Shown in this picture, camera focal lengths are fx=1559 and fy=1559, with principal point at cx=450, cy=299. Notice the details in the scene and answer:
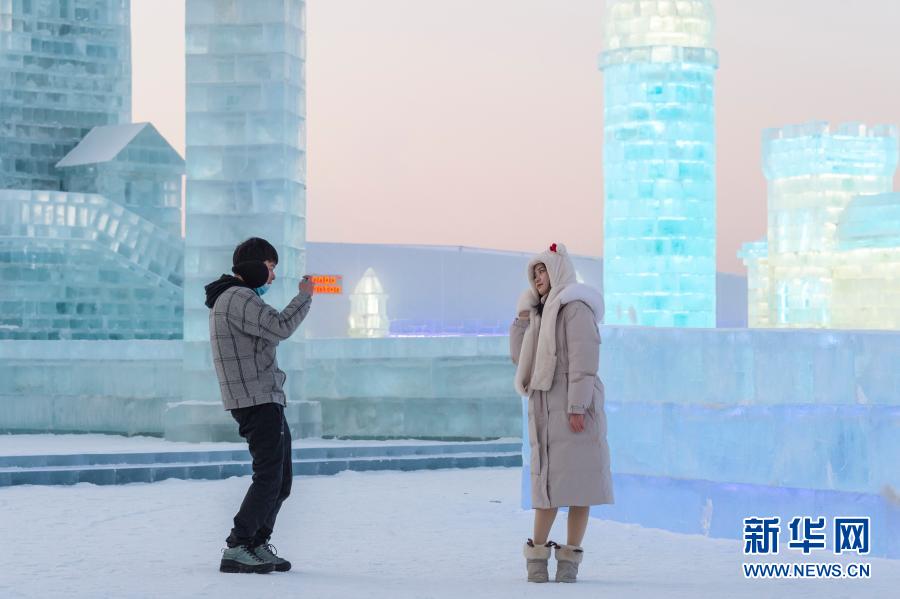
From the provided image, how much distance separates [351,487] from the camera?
13242 millimetres

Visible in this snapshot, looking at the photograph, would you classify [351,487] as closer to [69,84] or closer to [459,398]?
[459,398]

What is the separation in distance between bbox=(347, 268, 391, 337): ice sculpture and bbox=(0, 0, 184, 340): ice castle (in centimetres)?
2642

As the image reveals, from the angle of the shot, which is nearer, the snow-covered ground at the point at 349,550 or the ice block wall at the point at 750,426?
the snow-covered ground at the point at 349,550

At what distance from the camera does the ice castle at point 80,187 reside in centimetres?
3134

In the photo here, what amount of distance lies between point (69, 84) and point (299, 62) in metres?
18.8

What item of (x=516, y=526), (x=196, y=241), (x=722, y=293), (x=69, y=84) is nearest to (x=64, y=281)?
(x=69, y=84)

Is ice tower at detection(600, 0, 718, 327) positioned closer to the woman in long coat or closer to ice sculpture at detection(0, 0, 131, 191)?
ice sculpture at detection(0, 0, 131, 191)

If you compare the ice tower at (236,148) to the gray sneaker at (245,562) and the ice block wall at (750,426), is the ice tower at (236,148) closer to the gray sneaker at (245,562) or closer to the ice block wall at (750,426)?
the ice block wall at (750,426)

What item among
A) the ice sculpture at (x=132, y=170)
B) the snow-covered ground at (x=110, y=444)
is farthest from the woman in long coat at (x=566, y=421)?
the ice sculpture at (x=132, y=170)

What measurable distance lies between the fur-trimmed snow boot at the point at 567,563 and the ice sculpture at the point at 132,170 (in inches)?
1124

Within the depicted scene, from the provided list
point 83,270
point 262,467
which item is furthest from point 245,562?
point 83,270

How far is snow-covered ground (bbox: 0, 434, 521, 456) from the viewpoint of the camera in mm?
→ 16703

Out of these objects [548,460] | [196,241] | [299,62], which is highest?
[299,62]

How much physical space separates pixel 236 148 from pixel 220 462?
4892 millimetres
